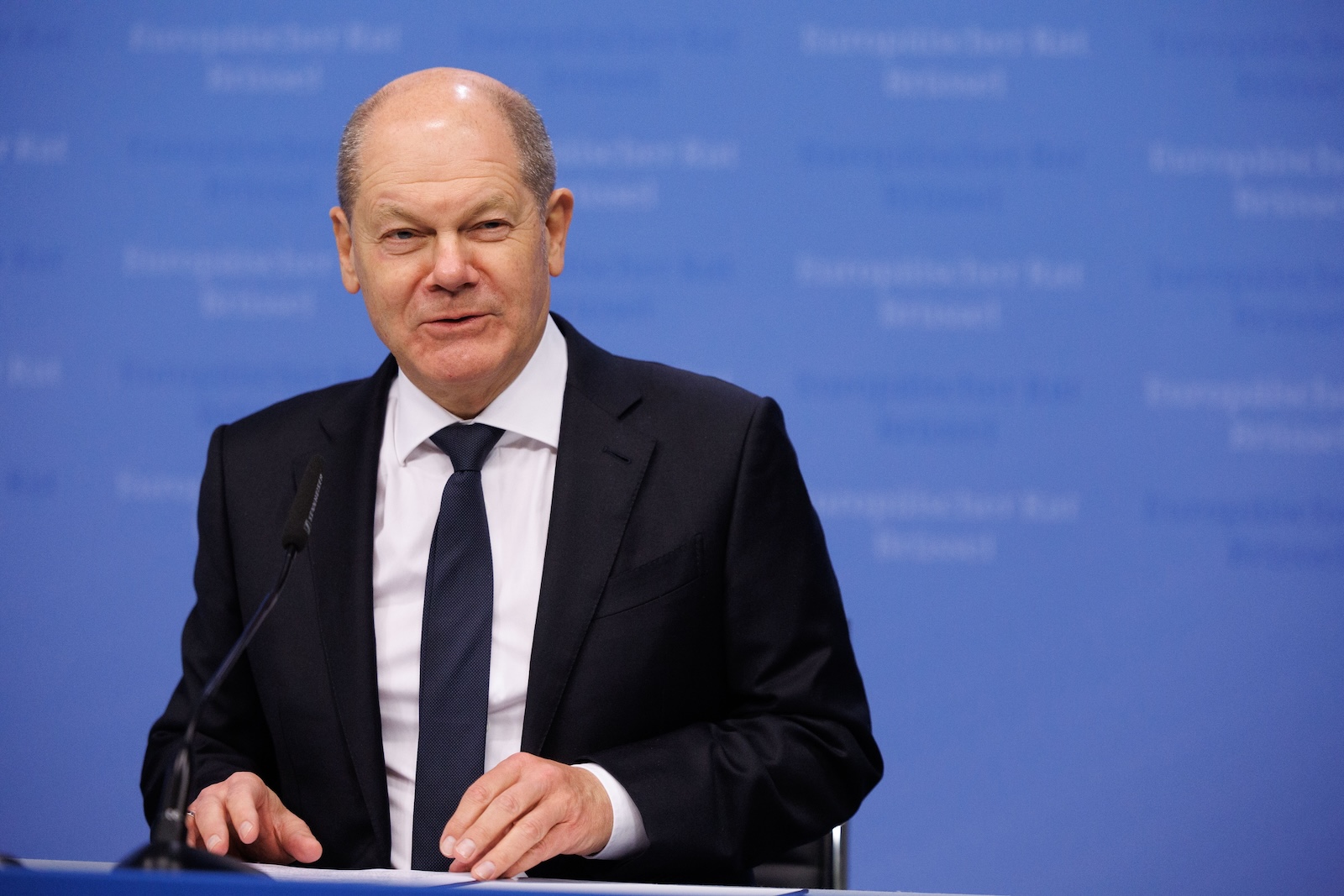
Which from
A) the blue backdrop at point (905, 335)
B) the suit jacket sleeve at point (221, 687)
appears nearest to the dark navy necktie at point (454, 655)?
the suit jacket sleeve at point (221, 687)

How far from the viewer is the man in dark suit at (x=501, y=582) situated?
1.50m

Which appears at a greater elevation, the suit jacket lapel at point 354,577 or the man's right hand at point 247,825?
the suit jacket lapel at point 354,577

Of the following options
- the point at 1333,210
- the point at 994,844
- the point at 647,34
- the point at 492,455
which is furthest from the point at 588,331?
the point at 1333,210

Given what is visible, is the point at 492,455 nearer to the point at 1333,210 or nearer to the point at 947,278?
the point at 947,278

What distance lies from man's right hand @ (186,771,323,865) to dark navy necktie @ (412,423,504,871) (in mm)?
173

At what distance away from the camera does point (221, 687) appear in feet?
5.43

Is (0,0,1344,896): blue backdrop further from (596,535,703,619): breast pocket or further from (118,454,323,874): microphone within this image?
(118,454,323,874): microphone

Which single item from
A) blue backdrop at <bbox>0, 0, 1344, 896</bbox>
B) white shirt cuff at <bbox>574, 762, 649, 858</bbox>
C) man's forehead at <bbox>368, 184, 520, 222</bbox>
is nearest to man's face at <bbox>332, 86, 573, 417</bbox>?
man's forehead at <bbox>368, 184, 520, 222</bbox>

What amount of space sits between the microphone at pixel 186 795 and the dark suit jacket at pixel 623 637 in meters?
0.37

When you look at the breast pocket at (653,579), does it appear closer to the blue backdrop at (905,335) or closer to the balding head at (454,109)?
the balding head at (454,109)

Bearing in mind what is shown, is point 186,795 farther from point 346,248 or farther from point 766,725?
point 346,248

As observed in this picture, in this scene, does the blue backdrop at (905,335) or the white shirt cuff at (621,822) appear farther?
the blue backdrop at (905,335)

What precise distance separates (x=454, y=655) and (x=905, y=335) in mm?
1672

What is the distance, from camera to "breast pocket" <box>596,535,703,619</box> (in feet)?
5.07
